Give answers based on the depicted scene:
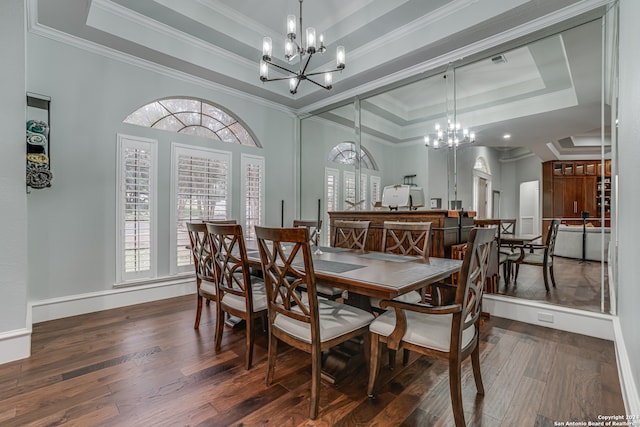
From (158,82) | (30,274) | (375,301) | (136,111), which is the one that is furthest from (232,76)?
(375,301)

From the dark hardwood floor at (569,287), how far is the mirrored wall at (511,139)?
0.5 inches

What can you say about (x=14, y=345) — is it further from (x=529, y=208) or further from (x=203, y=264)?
(x=529, y=208)

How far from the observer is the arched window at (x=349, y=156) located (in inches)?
187

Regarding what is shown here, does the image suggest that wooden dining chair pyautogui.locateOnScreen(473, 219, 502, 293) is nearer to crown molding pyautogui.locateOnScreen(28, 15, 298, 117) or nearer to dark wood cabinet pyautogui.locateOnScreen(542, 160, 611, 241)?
dark wood cabinet pyautogui.locateOnScreen(542, 160, 611, 241)

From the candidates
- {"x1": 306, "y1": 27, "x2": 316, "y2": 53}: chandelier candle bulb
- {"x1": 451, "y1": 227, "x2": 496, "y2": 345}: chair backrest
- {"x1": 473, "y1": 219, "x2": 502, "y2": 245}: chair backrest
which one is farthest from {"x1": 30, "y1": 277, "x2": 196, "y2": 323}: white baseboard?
{"x1": 473, "y1": 219, "x2": 502, "y2": 245}: chair backrest

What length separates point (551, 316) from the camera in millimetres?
2730

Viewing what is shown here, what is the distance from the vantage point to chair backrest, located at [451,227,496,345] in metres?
1.36

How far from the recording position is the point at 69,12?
2.74 metres

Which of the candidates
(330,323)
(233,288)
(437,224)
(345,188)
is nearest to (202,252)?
(233,288)

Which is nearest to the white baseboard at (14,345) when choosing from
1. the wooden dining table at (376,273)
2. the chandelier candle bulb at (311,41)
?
the wooden dining table at (376,273)

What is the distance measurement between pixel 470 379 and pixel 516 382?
0.92ft

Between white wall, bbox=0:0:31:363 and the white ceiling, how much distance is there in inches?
29.9

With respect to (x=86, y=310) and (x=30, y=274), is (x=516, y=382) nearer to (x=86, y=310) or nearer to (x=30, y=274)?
(x=86, y=310)

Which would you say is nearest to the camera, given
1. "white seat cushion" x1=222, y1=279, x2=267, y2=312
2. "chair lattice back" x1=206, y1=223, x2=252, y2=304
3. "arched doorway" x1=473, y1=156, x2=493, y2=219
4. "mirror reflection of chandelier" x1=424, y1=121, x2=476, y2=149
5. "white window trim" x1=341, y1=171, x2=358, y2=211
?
"chair lattice back" x1=206, y1=223, x2=252, y2=304
